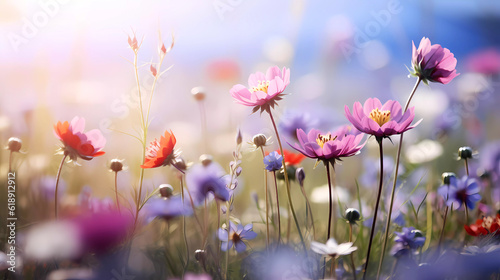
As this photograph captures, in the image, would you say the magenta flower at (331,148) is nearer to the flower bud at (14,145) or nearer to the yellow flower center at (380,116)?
the yellow flower center at (380,116)

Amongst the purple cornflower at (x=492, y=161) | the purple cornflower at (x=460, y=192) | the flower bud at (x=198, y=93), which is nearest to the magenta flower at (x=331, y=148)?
the purple cornflower at (x=460, y=192)

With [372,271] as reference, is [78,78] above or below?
above

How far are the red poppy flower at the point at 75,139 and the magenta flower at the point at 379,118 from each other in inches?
14.8

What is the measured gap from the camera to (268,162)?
0.72 metres

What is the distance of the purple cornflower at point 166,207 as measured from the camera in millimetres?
795

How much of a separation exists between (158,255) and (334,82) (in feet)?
5.21

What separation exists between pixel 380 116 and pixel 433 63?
0.11m

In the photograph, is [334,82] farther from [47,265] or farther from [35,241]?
A: [35,241]

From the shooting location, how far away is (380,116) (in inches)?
26.5

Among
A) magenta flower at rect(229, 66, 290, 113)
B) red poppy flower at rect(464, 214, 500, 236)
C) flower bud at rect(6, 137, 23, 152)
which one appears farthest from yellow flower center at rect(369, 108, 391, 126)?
flower bud at rect(6, 137, 23, 152)

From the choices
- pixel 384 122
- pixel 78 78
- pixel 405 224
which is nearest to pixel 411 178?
pixel 405 224

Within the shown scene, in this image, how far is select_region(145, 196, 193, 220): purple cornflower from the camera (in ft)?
2.61

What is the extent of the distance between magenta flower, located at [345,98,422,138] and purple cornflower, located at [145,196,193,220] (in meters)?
0.31

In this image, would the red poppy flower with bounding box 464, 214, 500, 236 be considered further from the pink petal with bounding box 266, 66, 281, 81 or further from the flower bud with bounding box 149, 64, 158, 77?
the flower bud with bounding box 149, 64, 158, 77
